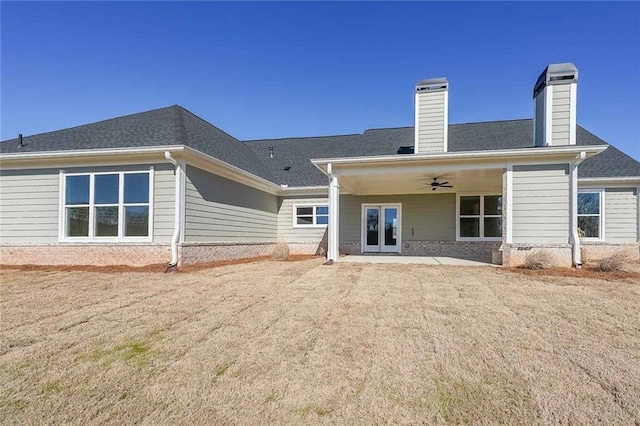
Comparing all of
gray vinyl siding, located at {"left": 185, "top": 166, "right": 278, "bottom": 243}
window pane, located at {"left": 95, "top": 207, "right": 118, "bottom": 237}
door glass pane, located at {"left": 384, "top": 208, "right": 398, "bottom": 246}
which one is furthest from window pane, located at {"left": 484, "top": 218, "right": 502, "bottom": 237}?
window pane, located at {"left": 95, "top": 207, "right": 118, "bottom": 237}

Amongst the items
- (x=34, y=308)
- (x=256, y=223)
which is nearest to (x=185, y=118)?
(x=256, y=223)

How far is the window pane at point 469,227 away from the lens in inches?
556

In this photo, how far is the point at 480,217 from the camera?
1411cm

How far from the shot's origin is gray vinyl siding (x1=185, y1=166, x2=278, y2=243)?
32.3 ft

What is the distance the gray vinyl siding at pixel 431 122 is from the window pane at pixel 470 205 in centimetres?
313

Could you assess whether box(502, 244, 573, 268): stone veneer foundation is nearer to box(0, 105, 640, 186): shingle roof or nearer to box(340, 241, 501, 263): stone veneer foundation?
box(340, 241, 501, 263): stone veneer foundation

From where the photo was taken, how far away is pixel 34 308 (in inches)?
206

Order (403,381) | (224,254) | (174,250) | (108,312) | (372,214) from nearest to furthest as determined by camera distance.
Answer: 1. (403,381)
2. (108,312)
3. (174,250)
4. (224,254)
5. (372,214)

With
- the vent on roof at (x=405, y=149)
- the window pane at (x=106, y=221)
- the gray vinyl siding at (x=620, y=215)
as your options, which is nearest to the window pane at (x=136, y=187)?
the window pane at (x=106, y=221)

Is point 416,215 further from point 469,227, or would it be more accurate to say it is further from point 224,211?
point 224,211

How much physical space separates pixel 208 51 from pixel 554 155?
13402mm

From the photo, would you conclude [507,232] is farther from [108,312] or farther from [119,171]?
[119,171]

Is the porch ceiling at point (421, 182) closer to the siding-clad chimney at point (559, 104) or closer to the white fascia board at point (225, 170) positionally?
the siding-clad chimney at point (559, 104)

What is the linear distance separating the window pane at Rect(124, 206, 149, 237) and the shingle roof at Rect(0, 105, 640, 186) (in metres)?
1.82
